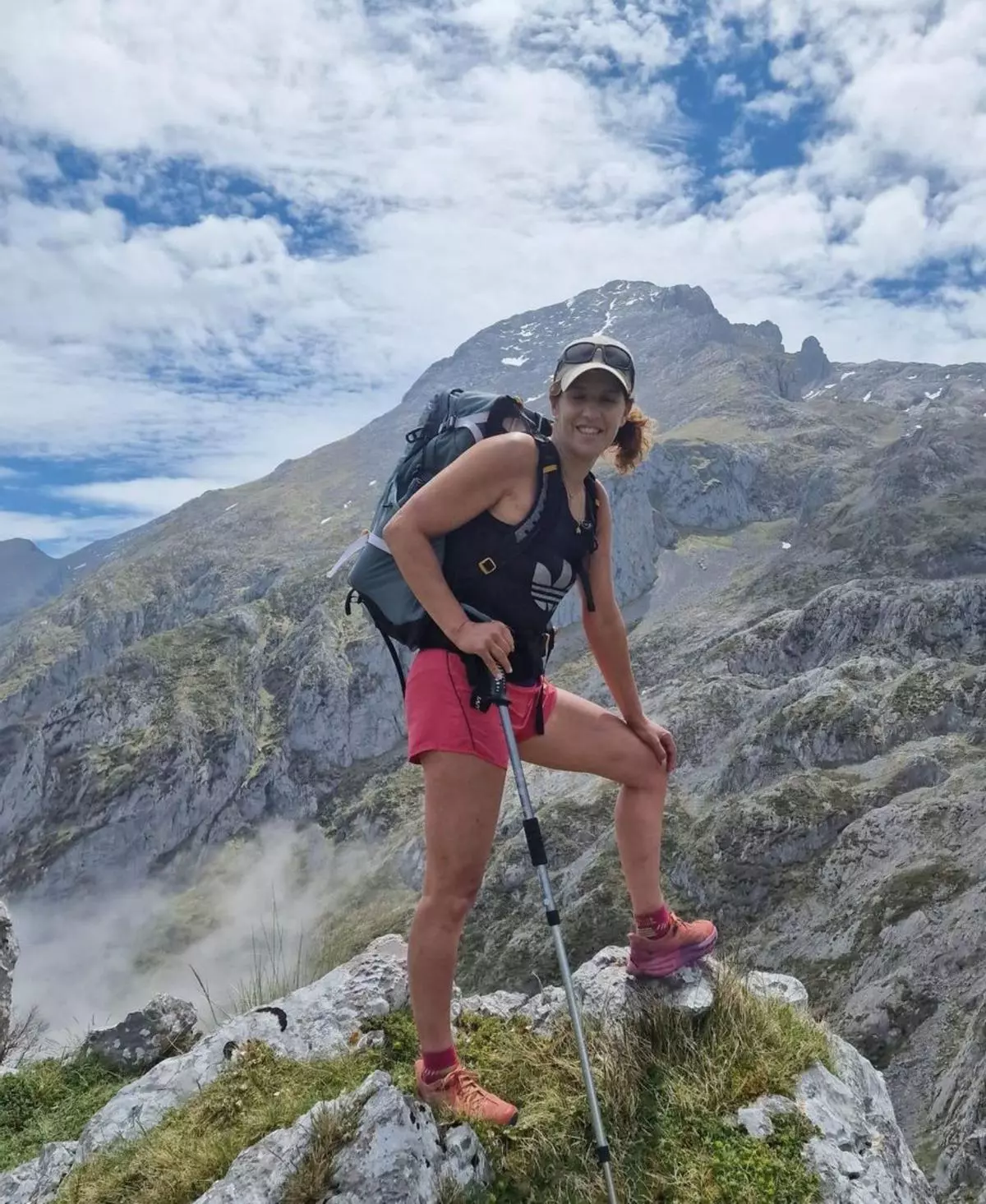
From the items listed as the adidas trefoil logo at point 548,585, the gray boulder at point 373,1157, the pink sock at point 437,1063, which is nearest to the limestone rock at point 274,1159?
the gray boulder at point 373,1157

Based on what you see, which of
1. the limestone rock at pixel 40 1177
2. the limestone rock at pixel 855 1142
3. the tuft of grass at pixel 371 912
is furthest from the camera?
the tuft of grass at pixel 371 912

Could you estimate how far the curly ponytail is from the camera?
620cm

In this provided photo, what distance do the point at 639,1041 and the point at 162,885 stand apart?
19440cm

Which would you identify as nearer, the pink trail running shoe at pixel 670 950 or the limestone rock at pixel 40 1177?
the pink trail running shoe at pixel 670 950

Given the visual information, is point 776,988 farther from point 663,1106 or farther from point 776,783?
point 776,783

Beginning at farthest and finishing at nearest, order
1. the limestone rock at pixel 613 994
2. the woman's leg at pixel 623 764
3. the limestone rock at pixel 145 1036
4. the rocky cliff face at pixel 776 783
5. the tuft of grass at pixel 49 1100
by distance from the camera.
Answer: the rocky cliff face at pixel 776 783 → the limestone rock at pixel 145 1036 → the tuft of grass at pixel 49 1100 → the limestone rock at pixel 613 994 → the woman's leg at pixel 623 764

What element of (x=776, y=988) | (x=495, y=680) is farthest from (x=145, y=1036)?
(x=495, y=680)

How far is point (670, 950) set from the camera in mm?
6375

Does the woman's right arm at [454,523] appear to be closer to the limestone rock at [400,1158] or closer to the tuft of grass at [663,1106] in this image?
the limestone rock at [400,1158]

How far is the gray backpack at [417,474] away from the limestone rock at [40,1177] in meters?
5.57

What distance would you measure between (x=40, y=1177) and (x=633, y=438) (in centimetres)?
833

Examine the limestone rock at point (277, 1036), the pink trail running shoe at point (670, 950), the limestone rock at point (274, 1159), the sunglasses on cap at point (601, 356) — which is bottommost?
the limestone rock at point (277, 1036)

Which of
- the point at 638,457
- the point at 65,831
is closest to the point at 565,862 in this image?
the point at 638,457

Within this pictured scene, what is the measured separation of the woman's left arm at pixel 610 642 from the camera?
19.7ft
